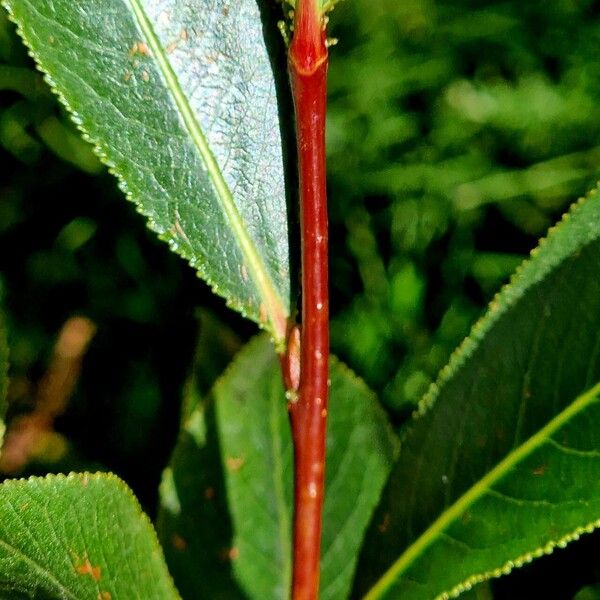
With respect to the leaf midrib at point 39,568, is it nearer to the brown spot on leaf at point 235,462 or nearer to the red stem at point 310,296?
the red stem at point 310,296

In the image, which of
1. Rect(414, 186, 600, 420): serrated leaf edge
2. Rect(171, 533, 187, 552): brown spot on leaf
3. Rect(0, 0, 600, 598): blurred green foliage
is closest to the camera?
Rect(414, 186, 600, 420): serrated leaf edge

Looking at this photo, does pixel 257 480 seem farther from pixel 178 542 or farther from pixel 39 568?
pixel 39 568

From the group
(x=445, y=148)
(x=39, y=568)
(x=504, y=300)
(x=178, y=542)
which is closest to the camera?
(x=39, y=568)

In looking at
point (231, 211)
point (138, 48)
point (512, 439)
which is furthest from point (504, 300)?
point (138, 48)

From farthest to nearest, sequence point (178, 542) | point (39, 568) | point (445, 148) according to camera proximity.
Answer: point (445, 148) < point (178, 542) < point (39, 568)

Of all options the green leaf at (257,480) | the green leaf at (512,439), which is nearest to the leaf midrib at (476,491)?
the green leaf at (512,439)

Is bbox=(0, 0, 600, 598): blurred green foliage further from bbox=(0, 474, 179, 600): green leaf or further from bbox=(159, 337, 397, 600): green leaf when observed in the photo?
bbox=(0, 474, 179, 600): green leaf

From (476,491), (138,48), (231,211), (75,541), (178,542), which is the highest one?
(138,48)

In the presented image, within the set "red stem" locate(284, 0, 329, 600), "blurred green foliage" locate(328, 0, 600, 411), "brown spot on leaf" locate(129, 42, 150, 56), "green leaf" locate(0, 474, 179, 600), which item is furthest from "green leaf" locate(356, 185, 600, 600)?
"blurred green foliage" locate(328, 0, 600, 411)
